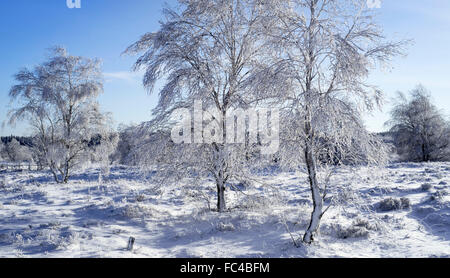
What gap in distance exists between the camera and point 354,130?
551 cm

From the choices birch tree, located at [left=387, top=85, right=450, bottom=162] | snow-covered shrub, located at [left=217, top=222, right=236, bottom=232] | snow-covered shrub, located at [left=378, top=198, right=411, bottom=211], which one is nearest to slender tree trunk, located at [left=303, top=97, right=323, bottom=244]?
snow-covered shrub, located at [left=217, top=222, right=236, bottom=232]

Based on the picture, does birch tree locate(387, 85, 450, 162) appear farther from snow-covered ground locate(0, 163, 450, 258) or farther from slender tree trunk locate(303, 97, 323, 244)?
slender tree trunk locate(303, 97, 323, 244)

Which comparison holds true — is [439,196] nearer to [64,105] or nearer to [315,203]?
[315,203]

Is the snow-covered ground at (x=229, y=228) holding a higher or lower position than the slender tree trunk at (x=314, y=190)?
lower

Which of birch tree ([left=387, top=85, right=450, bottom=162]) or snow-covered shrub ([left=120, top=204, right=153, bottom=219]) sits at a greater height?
birch tree ([left=387, top=85, right=450, bottom=162])

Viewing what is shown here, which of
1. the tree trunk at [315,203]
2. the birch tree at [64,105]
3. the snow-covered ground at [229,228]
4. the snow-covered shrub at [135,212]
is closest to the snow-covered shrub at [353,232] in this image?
the snow-covered ground at [229,228]

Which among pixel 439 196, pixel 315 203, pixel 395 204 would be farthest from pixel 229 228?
pixel 439 196

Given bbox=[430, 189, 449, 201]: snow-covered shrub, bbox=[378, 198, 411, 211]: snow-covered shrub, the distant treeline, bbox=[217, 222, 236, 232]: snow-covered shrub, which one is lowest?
bbox=[217, 222, 236, 232]: snow-covered shrub

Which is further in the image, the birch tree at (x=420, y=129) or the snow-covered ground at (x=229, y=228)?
the birch tree at (x=420, y=129)

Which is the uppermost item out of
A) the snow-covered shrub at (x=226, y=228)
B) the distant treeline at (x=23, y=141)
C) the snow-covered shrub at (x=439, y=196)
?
the distant treeline at (x=23, y=141)

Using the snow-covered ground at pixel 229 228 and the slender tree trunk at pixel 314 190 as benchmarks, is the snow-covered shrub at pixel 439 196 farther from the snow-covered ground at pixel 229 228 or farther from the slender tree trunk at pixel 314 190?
the slender tree trunk at pixel 314 190
